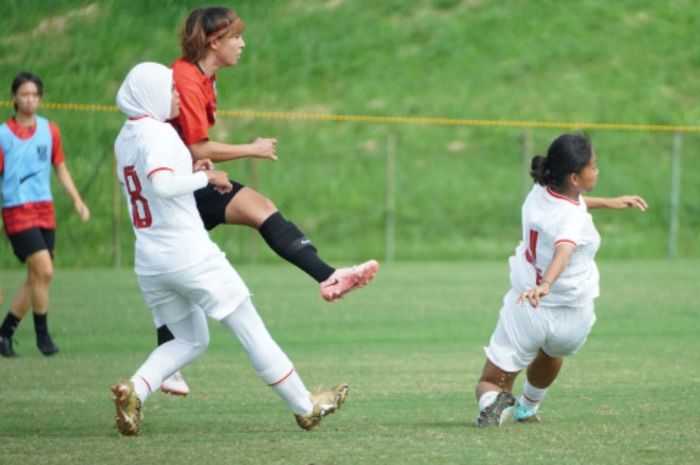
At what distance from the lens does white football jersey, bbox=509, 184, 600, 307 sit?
7.43 metres

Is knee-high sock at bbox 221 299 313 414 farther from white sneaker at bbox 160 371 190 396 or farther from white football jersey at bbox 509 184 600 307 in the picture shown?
white football jersey at bbox 509 184 600 307

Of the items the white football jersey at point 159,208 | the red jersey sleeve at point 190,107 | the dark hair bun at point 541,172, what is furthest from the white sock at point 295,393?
the dark hair bun at point 541,172

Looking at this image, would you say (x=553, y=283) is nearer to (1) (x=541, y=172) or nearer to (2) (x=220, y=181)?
(1) (x=541, y=172)

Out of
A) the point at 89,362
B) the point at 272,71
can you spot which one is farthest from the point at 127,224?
the point at 89,362

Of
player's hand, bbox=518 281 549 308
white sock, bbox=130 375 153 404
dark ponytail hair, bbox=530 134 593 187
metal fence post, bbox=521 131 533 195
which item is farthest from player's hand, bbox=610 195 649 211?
metal fence post, bbox=521 131 533 195

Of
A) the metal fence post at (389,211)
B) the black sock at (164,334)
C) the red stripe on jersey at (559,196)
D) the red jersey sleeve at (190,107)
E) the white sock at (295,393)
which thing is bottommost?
the metal fence post at (389,211)

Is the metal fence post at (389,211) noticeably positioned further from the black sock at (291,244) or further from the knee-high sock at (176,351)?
the knee-high sock at (176,351)

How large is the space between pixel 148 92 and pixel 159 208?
539 mm

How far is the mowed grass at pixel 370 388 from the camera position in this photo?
6797mm

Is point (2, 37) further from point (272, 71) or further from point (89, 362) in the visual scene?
point (89, 362)

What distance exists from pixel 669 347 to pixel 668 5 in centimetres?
2445

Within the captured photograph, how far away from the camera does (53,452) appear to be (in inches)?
267

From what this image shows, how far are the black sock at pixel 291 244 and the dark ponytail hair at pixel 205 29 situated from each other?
2.98ft

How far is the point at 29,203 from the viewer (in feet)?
37.4
